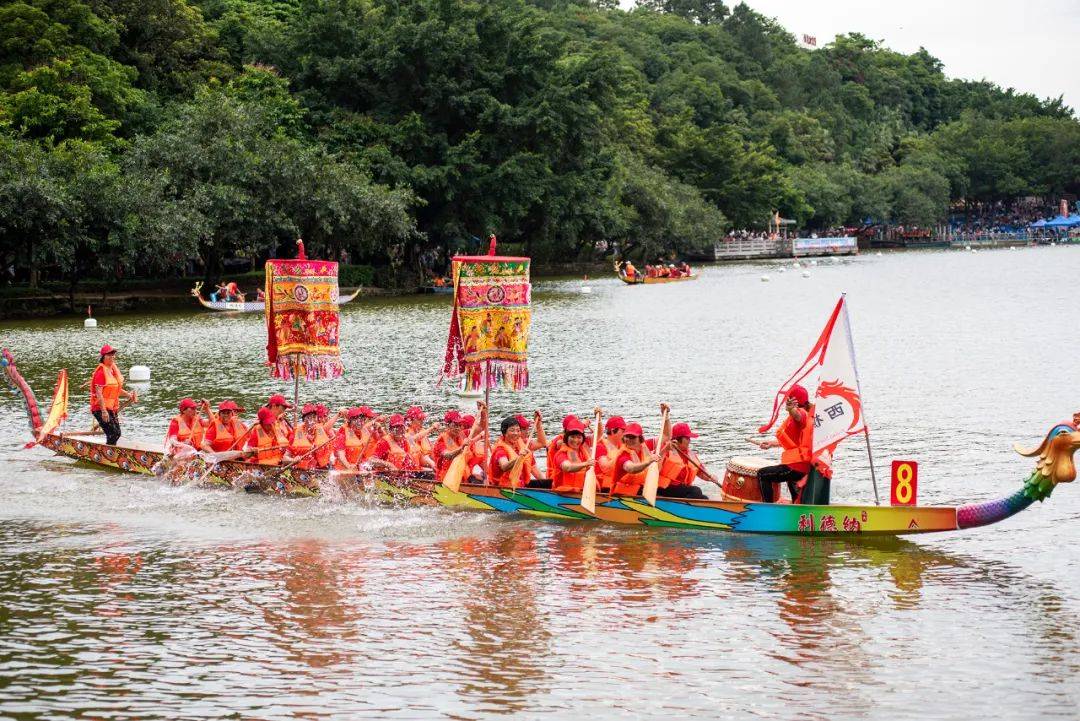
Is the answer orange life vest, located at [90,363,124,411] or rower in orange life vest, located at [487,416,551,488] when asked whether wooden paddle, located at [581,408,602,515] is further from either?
orange life vest, located at [90,363,124,411]

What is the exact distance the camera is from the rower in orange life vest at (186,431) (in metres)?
21.1

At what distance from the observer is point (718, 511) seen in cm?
1622

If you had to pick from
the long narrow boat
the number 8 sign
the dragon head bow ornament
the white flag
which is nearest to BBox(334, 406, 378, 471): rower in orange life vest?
the long narrow boat

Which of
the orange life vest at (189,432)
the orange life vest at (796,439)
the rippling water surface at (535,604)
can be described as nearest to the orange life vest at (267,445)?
the rippling water surface at (535,604)

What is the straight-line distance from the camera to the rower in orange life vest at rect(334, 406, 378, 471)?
19625 millimetres

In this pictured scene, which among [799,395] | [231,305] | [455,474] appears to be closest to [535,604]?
[455,474]

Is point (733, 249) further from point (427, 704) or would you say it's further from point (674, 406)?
point (427, 704)

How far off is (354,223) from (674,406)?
3668 cm

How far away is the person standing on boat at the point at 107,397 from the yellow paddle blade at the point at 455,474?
26.4ft

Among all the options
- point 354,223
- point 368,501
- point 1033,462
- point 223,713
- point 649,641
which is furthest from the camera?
point 354,223

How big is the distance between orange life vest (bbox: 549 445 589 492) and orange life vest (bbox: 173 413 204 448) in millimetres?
6856

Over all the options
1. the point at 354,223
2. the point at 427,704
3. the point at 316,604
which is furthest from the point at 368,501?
the point at 354,223

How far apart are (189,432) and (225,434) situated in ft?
2.14

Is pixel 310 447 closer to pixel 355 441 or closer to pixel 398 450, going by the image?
pixel 355 441
